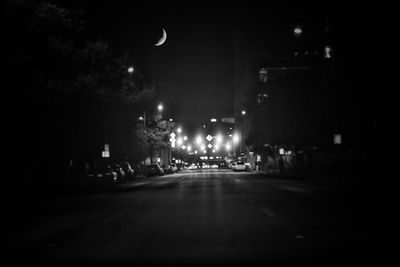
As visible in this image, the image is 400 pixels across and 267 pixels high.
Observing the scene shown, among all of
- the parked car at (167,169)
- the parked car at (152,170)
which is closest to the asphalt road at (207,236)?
the parked car at (152,170)

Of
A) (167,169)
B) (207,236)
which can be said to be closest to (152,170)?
(167,169)

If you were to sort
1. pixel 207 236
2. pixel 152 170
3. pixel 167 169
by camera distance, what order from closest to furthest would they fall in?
pixel 207 236 < pixel 152 170 < pixel 167 169

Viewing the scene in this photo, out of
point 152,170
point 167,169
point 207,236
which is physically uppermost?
point 167,169

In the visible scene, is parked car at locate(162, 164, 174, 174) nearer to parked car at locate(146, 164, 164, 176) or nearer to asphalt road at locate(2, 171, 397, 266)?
parked car at locate(146, 164, 164, 176)

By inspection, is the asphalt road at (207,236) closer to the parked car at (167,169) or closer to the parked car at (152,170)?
the parked car at (152,170)

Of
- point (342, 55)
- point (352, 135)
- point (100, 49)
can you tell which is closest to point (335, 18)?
point (342, 55)

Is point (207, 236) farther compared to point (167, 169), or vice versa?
point (167, 169)

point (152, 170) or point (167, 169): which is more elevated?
point (167, 169)

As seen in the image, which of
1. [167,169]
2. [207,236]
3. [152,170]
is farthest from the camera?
[167,169]

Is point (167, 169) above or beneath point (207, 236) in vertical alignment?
above

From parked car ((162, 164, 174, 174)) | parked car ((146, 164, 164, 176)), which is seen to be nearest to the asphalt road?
parked car ((146, 164, 164, 176))

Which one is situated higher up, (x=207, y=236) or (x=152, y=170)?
(x=152, y=170)

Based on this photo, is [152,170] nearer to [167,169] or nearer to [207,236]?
[167,169]

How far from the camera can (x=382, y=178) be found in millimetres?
38156
